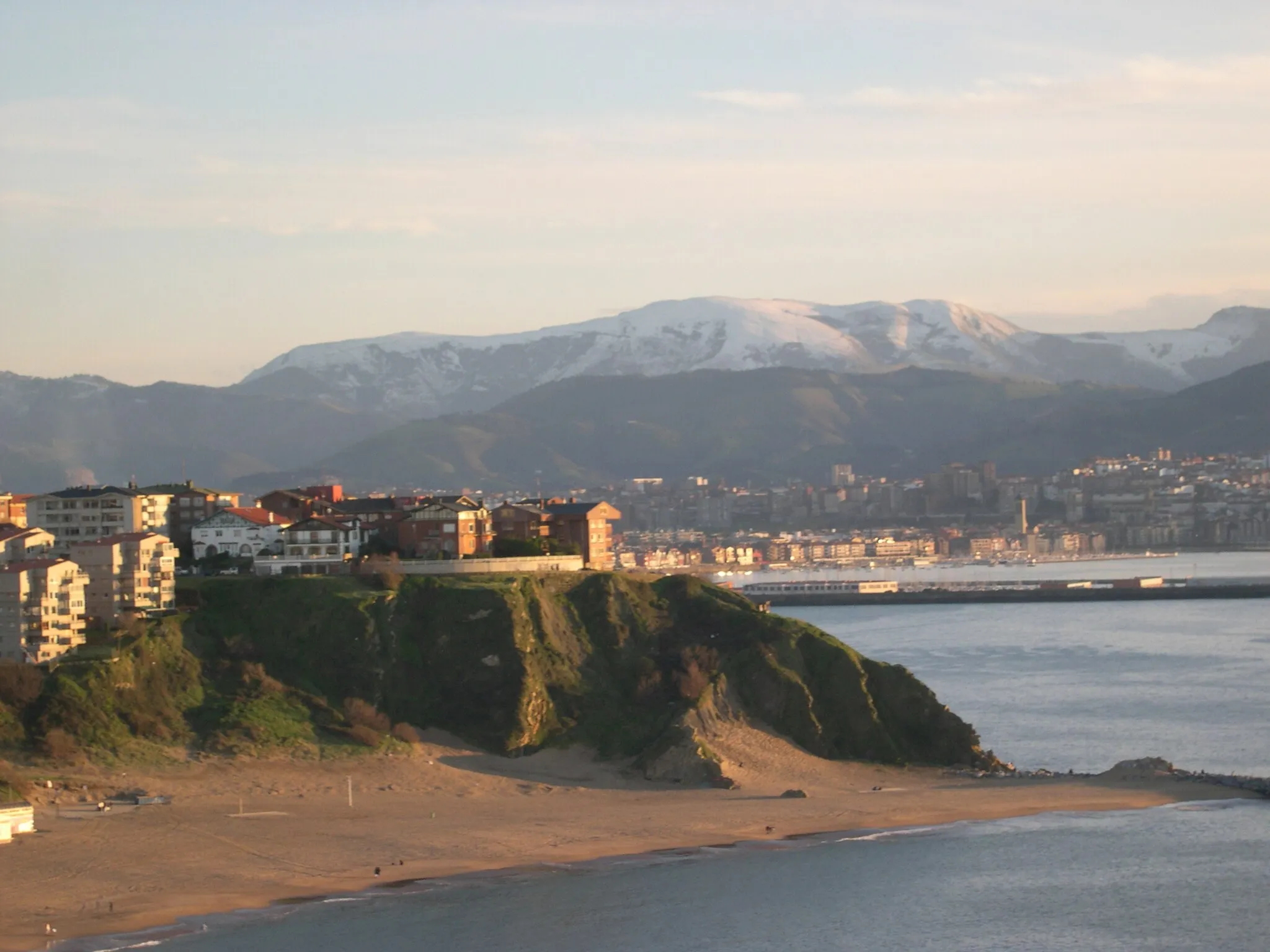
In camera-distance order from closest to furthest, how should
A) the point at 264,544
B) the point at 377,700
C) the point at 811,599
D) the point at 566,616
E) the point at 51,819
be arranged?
the point at 51,819 < the point at 377,700 < the point at 566,616 < the point at 264,544 < the point at 811,599

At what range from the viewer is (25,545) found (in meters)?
55.3

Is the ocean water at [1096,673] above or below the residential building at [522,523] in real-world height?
below

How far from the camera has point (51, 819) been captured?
41812 millimetres

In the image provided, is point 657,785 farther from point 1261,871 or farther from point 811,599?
point 811,599

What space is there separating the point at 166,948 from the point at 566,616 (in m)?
20.3

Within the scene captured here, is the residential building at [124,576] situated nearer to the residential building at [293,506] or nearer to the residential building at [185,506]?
the residential building at [185,506]

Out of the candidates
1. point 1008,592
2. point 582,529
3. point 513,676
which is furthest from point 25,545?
point 1008,592

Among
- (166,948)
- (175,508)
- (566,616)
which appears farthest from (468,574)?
(166,948)

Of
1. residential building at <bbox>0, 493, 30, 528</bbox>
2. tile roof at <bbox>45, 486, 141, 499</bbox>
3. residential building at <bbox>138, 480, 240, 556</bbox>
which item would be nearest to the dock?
residential building at <bbox>138, 480, 240, 556</bbox>

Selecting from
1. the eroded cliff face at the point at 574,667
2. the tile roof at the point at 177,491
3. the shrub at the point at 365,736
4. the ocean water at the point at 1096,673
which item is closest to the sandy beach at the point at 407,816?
the shrub at the point at 365,736

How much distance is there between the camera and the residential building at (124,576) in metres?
52.0

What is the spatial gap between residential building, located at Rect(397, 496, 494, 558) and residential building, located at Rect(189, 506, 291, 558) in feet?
12.2

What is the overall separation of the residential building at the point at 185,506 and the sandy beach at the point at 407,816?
16.3 metres

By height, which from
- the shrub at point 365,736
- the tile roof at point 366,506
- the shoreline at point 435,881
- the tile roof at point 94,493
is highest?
the tile roof at point 94,493
